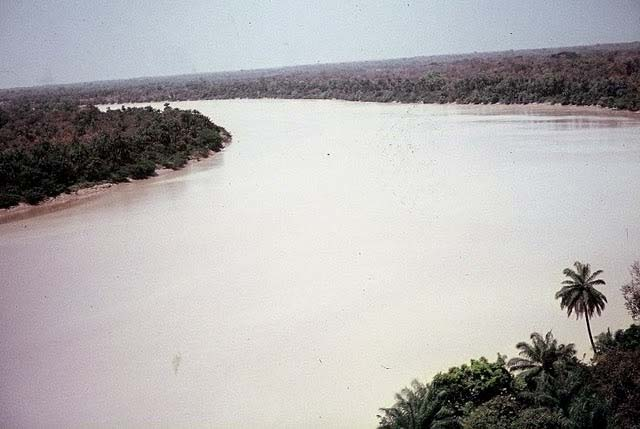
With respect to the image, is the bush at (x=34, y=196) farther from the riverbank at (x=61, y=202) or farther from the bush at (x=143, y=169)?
the bush at (x=143, y=169)

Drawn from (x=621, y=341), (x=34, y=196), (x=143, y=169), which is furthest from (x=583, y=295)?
(x=143, y=169)

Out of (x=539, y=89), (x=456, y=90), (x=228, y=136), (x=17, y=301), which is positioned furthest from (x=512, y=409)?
(x=456, y=90)

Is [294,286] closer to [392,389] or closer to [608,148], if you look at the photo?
[392,389]

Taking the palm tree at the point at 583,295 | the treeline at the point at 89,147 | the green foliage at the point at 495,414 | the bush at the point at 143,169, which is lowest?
the green foliage at the point at 495,414

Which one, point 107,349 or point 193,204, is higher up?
point 193,204

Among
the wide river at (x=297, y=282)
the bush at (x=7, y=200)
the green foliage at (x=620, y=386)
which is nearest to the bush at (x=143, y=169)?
the wide river at (x=297, y=282)
